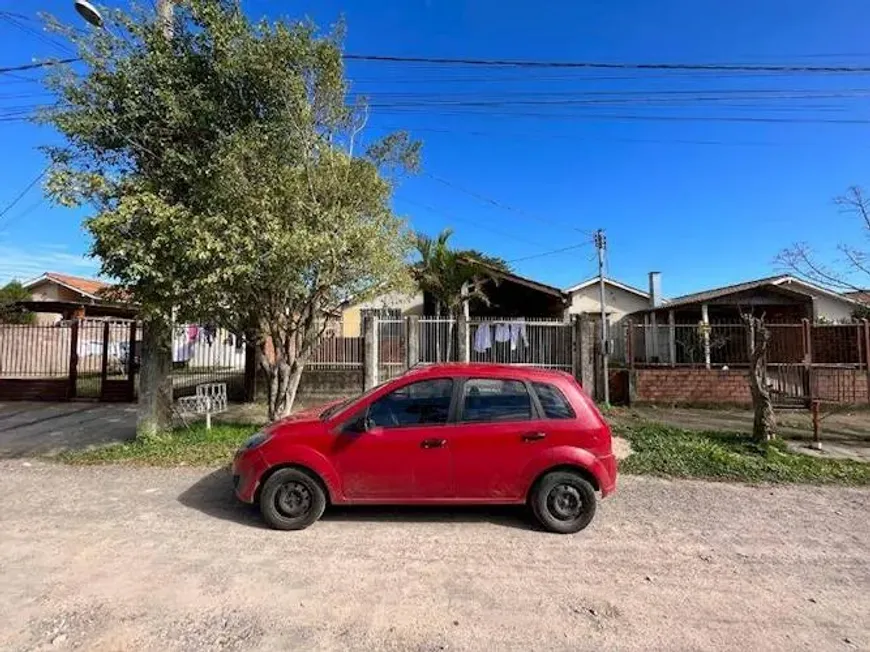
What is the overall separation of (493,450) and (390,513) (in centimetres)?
128

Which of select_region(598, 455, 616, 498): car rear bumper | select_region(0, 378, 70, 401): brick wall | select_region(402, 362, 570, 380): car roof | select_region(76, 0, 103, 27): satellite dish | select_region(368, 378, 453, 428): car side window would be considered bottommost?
select_region(598, 455, 616, 498): car rear bumper

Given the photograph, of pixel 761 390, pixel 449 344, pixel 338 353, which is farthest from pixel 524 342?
pixel 761 390

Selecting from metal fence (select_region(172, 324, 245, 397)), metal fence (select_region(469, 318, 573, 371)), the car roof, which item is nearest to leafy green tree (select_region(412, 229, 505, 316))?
metal fence (select_region(469, 318, 573, 371))

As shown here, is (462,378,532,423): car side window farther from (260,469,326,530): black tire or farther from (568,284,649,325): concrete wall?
(568,284,649,325): concrete wall

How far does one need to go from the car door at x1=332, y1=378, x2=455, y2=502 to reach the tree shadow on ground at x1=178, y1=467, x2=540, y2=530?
35cm

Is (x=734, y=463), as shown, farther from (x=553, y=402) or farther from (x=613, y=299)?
(x=613, y=299)

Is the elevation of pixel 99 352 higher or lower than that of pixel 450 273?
lower

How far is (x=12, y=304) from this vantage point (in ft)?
60.4

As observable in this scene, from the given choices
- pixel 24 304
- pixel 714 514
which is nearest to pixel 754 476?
pixel 714 514

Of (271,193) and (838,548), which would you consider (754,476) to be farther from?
(271,193)

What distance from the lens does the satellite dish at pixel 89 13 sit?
7.42 meters

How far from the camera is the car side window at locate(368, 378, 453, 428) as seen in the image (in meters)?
5.06

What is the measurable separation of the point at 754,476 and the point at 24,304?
21.6 metres

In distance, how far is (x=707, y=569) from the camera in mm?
4211
